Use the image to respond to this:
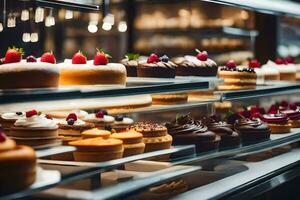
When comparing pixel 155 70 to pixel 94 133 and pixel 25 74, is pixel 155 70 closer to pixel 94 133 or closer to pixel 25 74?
pixel 94 133

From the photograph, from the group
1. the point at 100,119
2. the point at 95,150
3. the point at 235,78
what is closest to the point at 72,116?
the point at 100,119

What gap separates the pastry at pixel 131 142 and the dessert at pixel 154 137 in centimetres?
12

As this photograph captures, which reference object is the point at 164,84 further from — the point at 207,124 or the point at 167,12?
the point at 167,12

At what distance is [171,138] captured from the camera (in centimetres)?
354

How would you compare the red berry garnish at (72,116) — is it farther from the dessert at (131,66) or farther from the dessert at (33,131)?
the dessert at (131,66)

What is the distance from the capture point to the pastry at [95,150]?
2930 mm

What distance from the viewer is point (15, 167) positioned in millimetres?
2322

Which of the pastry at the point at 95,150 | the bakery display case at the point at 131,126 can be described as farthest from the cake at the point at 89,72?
the pastry at the point at 95,150

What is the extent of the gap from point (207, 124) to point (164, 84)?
2.92 feet

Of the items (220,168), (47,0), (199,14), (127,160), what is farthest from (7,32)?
(199,14)

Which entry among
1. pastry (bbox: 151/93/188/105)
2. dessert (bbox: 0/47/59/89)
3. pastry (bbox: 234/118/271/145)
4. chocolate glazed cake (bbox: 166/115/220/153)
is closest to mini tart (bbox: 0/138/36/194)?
dessert (bbox: 0/47/59/89)

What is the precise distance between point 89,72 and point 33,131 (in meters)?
0.45

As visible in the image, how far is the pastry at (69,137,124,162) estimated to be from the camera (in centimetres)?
293

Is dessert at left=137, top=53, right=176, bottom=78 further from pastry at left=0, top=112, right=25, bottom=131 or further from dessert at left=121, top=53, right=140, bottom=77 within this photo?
pastry at left=0, top=112, right=25, bottom=131
